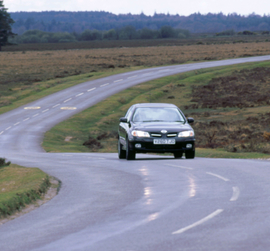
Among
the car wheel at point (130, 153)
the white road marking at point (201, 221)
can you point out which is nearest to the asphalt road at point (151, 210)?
the white road marking at point (201, 221)

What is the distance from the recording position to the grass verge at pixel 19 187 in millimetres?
10220

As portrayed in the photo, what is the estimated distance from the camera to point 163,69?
8550 centimetres

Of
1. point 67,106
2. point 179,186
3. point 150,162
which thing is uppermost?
point 179,186

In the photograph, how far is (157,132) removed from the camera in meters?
17.5

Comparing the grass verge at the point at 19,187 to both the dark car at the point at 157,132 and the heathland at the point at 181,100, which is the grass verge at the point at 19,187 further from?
the heathland at the point at 181,100

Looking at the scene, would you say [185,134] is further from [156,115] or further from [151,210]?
[151,210]

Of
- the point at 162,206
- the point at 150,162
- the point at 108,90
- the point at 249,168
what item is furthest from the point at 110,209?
the point at 108,90


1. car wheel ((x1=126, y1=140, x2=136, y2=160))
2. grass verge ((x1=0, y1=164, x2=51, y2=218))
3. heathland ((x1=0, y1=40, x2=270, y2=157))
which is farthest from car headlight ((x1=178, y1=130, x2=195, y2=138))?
heathland ((x1=0, y1=40, x2=270, y2=157))

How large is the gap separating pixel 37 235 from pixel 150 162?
11.1 meters

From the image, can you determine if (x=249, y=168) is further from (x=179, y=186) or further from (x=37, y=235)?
(x=37, y=235)

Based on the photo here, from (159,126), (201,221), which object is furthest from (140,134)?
(201,221)

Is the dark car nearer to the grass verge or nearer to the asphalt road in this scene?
the asphalt road

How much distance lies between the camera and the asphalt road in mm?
7016

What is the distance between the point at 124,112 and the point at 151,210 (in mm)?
42791
